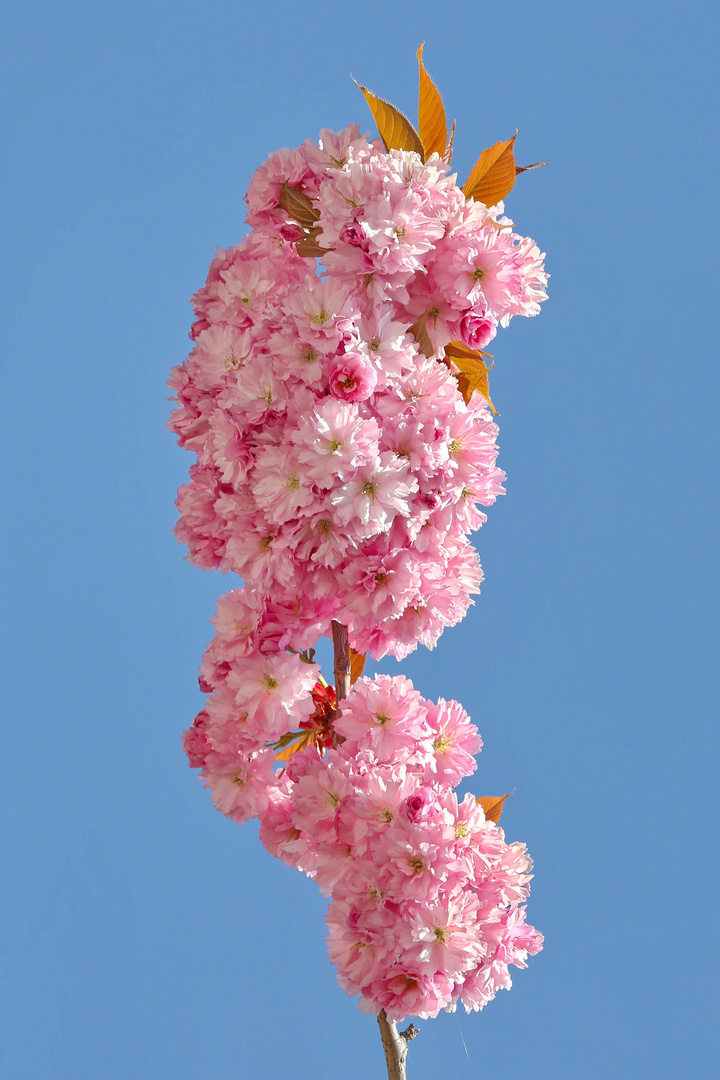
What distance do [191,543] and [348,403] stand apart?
0.33 meters

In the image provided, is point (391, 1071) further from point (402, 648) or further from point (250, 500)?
point (250, 500)

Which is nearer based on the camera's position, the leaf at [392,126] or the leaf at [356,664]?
the leaf at [392,126]

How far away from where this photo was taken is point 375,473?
1.24 meters

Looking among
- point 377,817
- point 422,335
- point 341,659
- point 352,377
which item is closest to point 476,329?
point 422,335

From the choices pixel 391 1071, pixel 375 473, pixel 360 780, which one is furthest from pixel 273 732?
pixel 391 1071

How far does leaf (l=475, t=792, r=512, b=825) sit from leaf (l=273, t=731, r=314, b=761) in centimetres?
26

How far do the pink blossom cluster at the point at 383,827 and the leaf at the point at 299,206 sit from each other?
568mm

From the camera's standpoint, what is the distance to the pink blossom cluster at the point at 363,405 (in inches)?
49.2

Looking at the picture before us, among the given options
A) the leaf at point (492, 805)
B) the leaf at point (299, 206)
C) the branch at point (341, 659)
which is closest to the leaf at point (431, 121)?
the leaf at point (299, 206)

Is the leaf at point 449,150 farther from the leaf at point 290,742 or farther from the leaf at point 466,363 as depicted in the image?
the leaf at point 290,742

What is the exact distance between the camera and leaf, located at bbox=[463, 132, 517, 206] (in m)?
1.44

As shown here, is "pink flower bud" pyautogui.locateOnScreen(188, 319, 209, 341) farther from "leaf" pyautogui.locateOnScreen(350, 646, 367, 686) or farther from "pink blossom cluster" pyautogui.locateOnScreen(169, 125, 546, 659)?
"leaf" pyautogui.locateOnScreen(350, 646, 367, 686)

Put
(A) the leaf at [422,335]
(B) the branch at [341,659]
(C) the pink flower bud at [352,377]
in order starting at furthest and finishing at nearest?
(B) the branch at [341,659] → (A) the leaf at [422,335] → (C) the pink flower bud at [352,377]

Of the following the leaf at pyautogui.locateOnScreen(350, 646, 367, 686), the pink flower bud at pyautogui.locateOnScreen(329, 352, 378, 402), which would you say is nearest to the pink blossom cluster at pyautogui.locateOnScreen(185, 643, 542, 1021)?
the leaf at pyautogui.locateOnScreen(350, 646, 367, 686)
